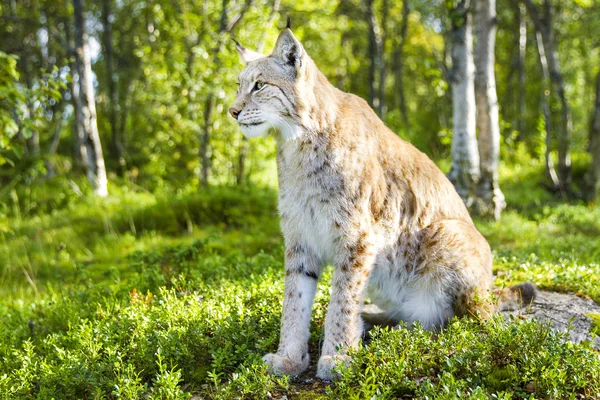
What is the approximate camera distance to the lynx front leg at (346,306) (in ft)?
Answer: 11.9

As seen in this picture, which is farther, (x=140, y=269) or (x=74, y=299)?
(x=140, y=269)

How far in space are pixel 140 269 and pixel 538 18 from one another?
870 cm

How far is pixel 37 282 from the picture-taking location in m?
6.46

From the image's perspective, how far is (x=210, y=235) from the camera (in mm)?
6902

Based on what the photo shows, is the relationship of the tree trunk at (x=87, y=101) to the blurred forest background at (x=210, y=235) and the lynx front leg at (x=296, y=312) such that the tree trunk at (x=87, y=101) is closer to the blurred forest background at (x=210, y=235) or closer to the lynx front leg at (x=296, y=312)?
the blurred forest background at (x=210, y=235)

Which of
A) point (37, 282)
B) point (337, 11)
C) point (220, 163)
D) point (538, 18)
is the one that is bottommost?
point (37, 282)

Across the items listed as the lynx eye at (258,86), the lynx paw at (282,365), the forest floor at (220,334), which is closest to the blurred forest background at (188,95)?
the forest floor at (220,334)

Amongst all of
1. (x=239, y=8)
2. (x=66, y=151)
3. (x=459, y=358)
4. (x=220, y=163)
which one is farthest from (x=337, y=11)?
(x=459, y=358)

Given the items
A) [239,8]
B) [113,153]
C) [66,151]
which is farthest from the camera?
[66,151]

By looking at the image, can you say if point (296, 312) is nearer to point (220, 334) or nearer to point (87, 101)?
point (220, 334)

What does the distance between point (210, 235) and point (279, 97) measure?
11.2ft

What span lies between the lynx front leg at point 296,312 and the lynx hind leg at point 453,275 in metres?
0.80

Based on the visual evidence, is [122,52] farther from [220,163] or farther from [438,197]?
[438,197]

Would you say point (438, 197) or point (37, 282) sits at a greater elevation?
point (438, 197)
